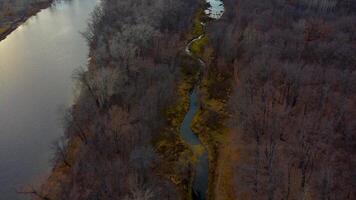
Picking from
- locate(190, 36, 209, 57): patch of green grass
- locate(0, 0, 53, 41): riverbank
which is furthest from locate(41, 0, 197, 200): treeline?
locate(0, 0, 53, 41): riverbank

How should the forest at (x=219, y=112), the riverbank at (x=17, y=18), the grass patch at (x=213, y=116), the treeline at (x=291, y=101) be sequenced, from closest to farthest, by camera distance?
the treeline at (x=291, y=101), the forest at (x=219, y=112), the grass patch at (x=213, y=116), the riverbank at (x=17, y=18)

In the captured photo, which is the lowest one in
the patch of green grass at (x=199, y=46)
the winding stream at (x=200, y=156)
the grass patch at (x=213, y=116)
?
the winding stream at (x=200, y=156)

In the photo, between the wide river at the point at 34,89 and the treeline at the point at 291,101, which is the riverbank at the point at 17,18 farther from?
the treeline at the point at 291,101

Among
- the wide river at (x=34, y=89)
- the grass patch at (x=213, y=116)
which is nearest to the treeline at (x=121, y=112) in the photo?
the wide river at (x=34, y=89)

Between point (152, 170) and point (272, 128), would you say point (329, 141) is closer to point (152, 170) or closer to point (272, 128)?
point (272, 128)

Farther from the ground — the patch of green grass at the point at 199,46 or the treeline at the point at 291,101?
the treeline at the point at 291,101

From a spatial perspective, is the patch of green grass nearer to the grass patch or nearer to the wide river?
the grass patch

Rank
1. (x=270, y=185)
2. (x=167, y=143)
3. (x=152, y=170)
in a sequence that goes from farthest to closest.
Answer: (x=167, y=143), (x=152, y=170), (x=270, y=185)

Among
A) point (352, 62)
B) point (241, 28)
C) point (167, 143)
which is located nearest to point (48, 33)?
point (241, 28)
